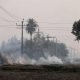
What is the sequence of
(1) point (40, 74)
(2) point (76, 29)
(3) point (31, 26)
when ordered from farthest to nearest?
(3) point (31, 26), (2) point (76, 29), (1) point (40, 74)

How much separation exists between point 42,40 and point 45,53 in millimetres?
7020

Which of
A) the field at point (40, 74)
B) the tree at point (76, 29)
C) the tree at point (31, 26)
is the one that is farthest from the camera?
the tree at point (31, 26)

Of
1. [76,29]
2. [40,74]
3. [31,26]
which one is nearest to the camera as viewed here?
[40,74]

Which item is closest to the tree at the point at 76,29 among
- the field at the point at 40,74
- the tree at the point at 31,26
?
the field at the point at 40,74

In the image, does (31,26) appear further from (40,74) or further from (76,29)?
(40,74)

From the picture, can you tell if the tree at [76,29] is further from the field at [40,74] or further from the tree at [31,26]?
the tree at [31,26]

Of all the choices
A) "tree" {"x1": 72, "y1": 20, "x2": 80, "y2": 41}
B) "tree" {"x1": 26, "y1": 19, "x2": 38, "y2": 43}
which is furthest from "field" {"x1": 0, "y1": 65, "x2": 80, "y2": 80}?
"tree" {"x1": 26, "y1": 19, "x2": 38, "y2": 43}

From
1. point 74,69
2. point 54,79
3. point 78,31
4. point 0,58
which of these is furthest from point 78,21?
point 54,79

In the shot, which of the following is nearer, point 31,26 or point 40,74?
point 40,74

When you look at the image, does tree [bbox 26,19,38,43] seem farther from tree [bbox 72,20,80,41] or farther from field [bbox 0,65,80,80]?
field [bbox 0,65,80,80]

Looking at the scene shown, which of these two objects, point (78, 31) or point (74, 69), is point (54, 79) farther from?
point (78, 31)

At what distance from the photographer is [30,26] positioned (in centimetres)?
15300

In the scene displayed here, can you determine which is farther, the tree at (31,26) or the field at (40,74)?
the tree at (31,26)

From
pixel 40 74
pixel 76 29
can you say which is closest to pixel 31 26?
pixel 76 29
